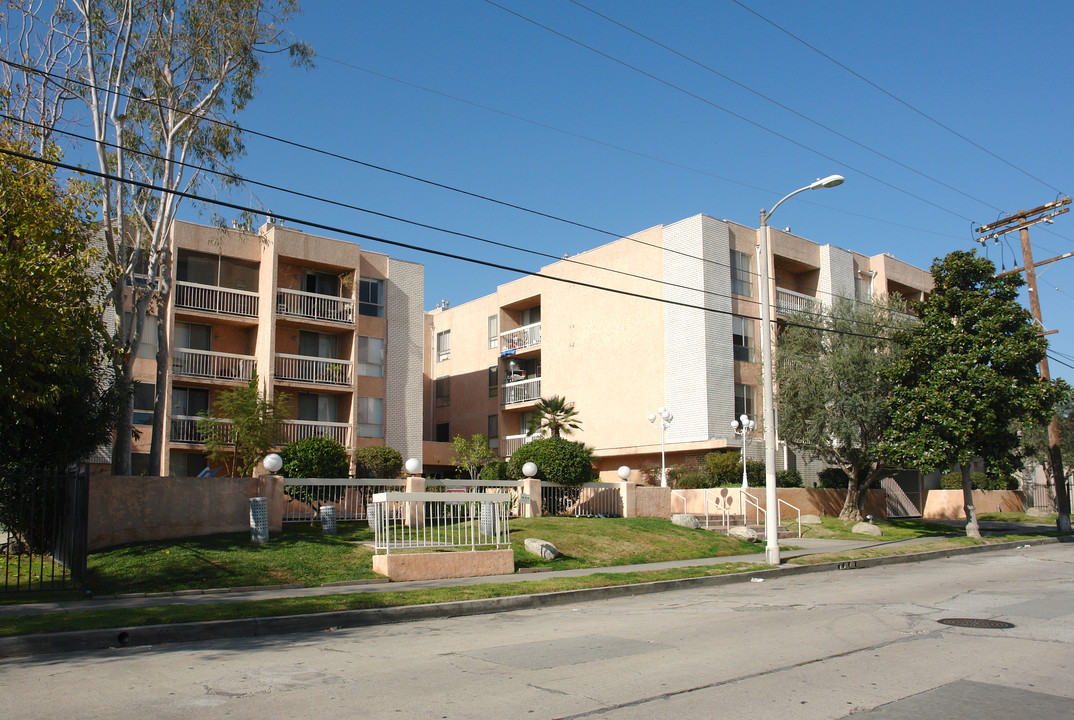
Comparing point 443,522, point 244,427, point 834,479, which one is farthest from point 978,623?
point 834,479

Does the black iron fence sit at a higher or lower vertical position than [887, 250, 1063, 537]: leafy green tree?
lower

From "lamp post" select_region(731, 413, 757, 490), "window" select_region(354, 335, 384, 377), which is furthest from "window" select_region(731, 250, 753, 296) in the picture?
"window" select_region(354, 335, 384, 377)

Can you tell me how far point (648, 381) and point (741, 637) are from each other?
2559 centimetres

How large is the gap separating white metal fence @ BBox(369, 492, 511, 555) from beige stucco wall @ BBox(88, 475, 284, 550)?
318cm

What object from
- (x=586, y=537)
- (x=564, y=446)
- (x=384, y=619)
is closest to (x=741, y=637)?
(x=384, y=619)

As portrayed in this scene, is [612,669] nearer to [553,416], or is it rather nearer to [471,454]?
[553,416]

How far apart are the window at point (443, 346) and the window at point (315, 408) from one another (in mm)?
15615

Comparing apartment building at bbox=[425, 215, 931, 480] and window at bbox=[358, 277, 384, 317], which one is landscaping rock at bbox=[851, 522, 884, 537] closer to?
apartment building at bbox=[425, 215, 931, 480]

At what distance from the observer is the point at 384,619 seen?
1161 cm

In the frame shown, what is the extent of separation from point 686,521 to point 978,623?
1377 cm

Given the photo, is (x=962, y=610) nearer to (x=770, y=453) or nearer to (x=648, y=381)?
(x=770, y=453)

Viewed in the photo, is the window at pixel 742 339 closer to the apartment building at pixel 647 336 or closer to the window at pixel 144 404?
the apartment building at pixel 647 336

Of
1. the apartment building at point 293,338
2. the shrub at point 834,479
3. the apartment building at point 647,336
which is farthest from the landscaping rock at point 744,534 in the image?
the apartment building at point 293,338

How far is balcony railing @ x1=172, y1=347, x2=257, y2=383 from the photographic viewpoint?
2909 centimetres
